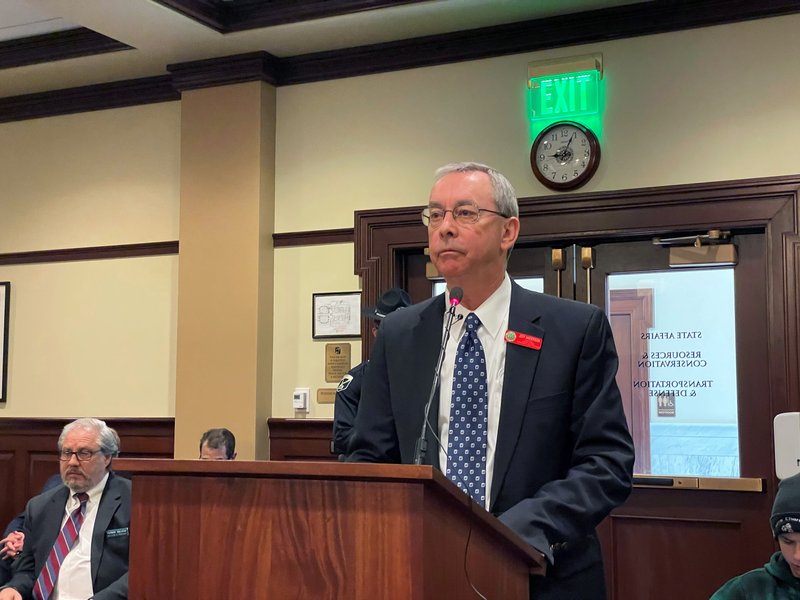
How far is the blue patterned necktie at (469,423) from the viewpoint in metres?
1.79

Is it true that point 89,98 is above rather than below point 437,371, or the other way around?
above

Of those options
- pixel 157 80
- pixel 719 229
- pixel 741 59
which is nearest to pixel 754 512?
pixel 719 229

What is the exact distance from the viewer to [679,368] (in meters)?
4.45

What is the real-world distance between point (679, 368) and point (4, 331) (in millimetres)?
3950

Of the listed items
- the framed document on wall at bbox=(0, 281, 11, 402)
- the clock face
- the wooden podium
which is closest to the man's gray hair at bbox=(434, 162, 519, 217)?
the wooden podium

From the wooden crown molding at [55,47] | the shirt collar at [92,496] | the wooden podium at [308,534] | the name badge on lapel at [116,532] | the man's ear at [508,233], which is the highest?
the wooden crown molding at [55,47]

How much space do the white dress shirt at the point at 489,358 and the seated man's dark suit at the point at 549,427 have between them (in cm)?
2

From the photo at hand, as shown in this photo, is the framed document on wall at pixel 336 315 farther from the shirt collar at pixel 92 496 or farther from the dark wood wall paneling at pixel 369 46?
the shirt collar at pixel 92 496

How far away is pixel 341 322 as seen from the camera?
5.05 meters

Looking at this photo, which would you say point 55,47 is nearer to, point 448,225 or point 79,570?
point 79,570

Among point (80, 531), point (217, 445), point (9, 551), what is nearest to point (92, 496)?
point (80, 531)

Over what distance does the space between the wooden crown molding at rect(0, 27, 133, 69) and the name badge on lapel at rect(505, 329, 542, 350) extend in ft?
13.1

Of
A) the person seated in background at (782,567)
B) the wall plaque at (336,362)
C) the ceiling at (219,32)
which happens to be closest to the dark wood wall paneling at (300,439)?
the wall plaque at (336,362)

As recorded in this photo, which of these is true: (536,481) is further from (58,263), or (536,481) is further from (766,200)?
(58,263)
